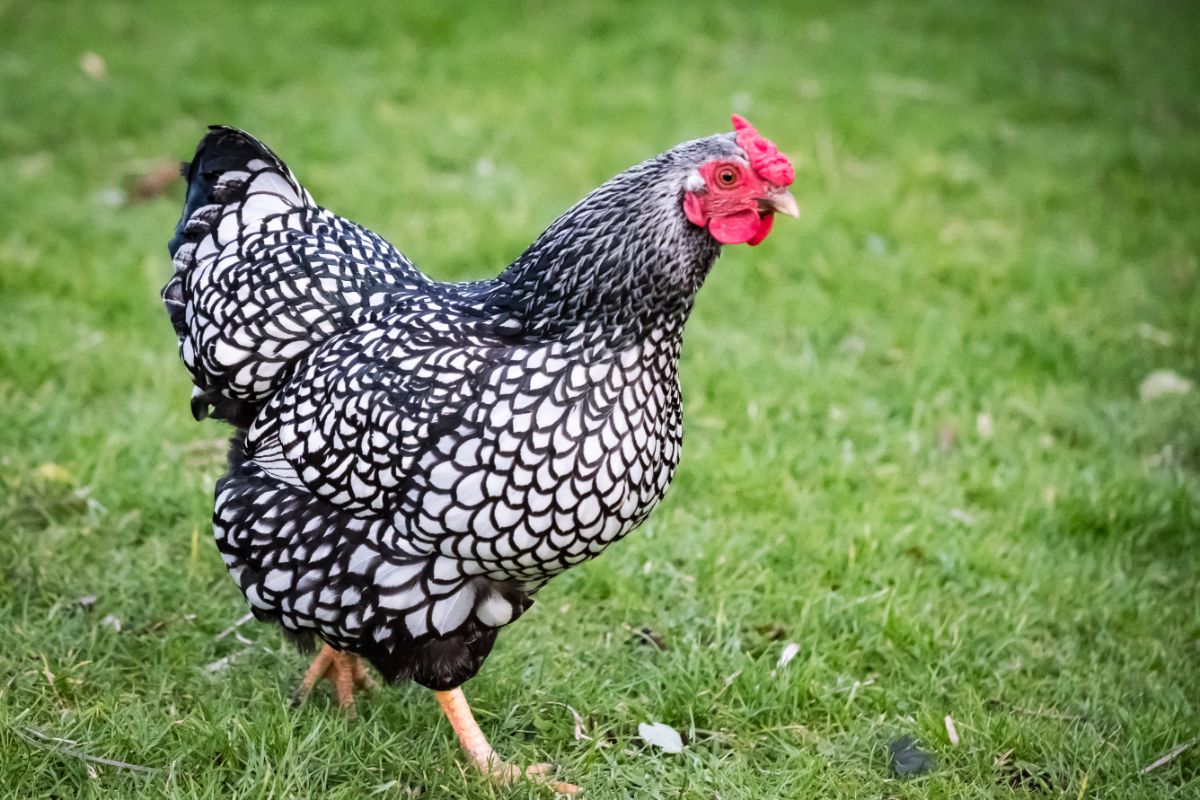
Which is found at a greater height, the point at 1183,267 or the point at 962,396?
the point at 1183,267

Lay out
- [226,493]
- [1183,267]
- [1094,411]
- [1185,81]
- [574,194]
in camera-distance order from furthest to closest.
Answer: [1185,81]
[574,194]
[1183,267]
[1094,411]
[226,493]

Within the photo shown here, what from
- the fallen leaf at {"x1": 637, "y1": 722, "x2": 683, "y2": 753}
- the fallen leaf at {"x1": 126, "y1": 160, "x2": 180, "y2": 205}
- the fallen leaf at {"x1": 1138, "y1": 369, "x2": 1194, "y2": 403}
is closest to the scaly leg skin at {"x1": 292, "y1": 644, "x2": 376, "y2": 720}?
the fallen leaf at {"x1": 637, "y1": 722, "x2": 683, "y2": 753}

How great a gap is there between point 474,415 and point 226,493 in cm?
71

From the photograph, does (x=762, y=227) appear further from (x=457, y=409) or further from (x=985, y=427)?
(x=985, y=427)

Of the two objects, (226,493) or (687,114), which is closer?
(226,493)

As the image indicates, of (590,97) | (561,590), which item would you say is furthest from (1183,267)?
(561,590)

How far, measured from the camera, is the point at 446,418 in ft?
8.16

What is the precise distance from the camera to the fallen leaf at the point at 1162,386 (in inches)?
179

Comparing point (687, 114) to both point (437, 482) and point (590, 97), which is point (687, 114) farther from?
point (437, 482)

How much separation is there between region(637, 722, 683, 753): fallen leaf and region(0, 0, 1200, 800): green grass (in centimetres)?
3

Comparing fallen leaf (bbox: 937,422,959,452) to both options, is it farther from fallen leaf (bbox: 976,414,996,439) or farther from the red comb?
the red comb

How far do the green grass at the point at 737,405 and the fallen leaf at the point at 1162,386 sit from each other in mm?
60

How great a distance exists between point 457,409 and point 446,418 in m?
0.03

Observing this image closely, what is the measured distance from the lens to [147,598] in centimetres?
332
